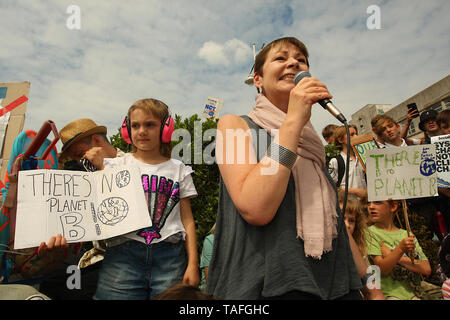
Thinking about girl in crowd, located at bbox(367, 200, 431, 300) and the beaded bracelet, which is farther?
girl in crowd, located at bbox(367, 200, 431, 300)

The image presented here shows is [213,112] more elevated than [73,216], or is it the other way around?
[213,112]

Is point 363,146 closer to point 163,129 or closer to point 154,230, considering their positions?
point 163,129

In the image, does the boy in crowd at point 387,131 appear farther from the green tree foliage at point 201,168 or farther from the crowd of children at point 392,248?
the green tree foliage at point 201,168

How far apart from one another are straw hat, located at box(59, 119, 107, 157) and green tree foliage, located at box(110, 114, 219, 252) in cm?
78

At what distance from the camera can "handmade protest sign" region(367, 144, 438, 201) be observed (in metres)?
2.80

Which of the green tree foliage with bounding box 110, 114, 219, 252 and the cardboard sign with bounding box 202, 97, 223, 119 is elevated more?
the cardboard sign with bounding box 202, 97, 223, 119

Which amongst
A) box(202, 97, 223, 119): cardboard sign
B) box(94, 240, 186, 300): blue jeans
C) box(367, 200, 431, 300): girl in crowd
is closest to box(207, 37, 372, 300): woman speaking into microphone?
box(94, 240, 186, 300): blue jeans

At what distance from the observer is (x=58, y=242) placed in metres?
1.68

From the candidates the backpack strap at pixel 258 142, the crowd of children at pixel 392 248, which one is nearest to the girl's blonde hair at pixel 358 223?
the crowd of children at pixel 392 248

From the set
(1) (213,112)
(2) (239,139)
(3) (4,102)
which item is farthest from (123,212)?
Result: (1) (213,112)

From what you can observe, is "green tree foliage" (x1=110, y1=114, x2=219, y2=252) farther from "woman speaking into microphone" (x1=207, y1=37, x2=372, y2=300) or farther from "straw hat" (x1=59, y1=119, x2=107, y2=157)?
"woman speaking into microphone" (x1=207, y1=37, x2=372, y2=300)

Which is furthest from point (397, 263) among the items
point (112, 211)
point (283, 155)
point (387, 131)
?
point (112, 211)
